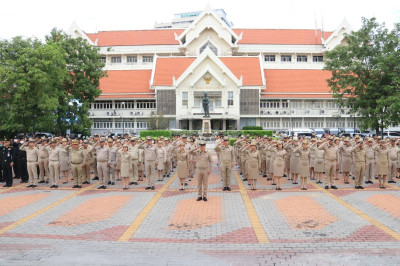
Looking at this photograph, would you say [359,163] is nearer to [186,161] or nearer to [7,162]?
[186,161]

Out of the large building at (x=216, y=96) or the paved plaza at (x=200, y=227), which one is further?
the large building at (x=216, y=96)

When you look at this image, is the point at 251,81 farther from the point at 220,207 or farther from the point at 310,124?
the point at 220,207

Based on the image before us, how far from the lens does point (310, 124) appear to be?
44.9 meters

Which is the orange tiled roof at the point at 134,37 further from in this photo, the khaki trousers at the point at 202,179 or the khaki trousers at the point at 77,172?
the khaki trousers at the point at 202,179

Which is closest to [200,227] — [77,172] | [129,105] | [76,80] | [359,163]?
[77,172]

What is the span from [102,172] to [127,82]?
117 ft

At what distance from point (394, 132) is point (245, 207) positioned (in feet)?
120

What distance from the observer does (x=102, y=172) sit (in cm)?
1318

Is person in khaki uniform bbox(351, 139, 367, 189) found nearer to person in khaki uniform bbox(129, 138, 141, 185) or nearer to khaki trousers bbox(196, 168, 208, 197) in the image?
khaki trousers bbox(196, 168, 208, 197)

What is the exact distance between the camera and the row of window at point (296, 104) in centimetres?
4456

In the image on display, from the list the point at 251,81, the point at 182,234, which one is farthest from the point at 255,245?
the point at 251,81

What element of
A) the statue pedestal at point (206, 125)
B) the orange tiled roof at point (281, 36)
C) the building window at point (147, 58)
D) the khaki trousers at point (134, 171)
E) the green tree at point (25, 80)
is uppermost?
the orange tiled roof at point (281, 36)

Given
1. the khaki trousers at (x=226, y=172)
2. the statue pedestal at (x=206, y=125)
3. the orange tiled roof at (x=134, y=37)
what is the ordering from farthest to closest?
the orange tiled roof at (x=134, y=37), the statue pedestal at (x=206, y=125), the khaki trousers at (x=226, y=172)

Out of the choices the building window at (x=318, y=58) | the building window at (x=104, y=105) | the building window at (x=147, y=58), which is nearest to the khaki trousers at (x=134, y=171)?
the building window at (x=104, y=105)
